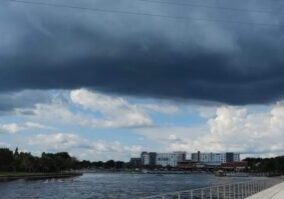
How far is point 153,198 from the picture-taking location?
22094 millimetres

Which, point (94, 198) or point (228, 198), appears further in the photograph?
point (94, 198)

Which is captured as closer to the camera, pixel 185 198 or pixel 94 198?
pixel 185 198

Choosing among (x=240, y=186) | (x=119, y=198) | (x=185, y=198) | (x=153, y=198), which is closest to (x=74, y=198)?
(x=119, y=198)

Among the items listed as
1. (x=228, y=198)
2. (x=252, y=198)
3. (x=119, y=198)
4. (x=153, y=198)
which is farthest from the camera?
(x=119, y=198)

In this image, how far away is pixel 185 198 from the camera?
74938 mm

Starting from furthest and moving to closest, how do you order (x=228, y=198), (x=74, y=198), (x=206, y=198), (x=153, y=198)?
(x=74, y=198) → (x=206, y=198) → (x=228, y=198) → (x=153, y=198)

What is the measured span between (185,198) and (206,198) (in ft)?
9.24

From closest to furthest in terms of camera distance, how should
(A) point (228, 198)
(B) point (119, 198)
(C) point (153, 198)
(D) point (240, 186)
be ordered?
(C) point (153, 198) < (A) point (228, 198) < (D) point (240, 186) < (B) point (119, 198)

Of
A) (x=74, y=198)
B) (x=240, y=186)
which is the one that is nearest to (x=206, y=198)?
(x=240, y=186)

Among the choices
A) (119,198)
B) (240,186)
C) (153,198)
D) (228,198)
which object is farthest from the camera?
(119,198)

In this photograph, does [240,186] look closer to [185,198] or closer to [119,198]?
[185,198]

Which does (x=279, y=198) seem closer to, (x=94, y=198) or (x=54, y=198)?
(x=94, y=198)

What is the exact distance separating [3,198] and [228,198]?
249 feet

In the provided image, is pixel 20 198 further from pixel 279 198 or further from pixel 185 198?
pixel 279 198
